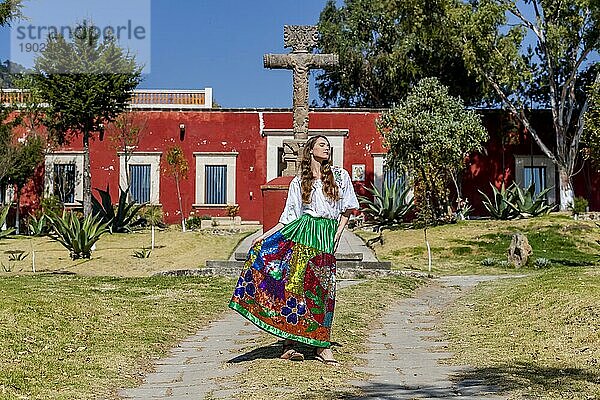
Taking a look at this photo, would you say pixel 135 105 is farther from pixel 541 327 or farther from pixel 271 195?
pixel 541 327

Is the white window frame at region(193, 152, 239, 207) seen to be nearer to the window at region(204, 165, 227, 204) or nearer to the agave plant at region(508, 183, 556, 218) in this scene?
the window at region(204, 165, 227, 204)

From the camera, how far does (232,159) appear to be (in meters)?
29.6

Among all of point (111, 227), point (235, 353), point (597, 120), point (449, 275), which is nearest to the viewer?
point (235, 353)

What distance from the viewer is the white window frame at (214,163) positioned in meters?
29.5

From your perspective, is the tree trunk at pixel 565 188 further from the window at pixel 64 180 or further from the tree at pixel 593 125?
the window at pixel 64 180

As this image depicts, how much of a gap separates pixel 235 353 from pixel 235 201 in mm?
22527

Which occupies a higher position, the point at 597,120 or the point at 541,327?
the point at 597,120

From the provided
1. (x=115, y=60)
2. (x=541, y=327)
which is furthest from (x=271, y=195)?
(x=115, y=60)

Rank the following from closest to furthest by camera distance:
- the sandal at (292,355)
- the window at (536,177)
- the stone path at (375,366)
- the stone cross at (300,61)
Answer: the stone path at (375,366) < the sandal at (292,355) < the stone cross at (300,61) < the window at (536,177)

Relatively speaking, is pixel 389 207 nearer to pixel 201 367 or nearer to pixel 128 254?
pixel 128 254

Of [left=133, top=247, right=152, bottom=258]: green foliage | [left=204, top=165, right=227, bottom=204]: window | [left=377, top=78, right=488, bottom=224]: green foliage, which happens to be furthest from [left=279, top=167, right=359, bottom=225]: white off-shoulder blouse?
[left=204, top=165, right=227, bottom=204]: window

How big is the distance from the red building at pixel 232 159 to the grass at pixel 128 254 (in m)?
5.89

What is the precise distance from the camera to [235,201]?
29.5 metres

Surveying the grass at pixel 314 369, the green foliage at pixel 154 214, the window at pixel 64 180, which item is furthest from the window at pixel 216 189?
the grass at pixel 314 369
